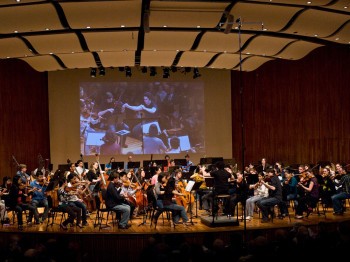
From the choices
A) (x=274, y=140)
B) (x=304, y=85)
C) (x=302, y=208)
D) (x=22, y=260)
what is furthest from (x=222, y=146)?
(x=22, y=260)

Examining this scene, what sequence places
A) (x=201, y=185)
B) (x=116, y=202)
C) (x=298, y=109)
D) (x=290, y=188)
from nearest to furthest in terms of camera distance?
1. (x=116, y=202)
2. (x=290, y=188)
3. (x=201, y=185)
4. (x=298, y=109)

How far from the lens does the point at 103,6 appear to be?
11.1 meters

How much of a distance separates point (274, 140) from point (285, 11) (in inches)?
431

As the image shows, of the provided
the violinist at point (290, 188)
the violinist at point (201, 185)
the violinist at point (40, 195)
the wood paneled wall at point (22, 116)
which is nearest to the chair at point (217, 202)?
the violinist at point (201, 185)

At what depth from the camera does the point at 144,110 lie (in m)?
22.5

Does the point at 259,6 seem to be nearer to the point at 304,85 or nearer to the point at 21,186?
the point at 21,186

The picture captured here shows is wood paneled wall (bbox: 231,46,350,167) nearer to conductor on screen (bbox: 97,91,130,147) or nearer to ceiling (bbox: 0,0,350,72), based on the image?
ceiling (bbox: 0,0,350,72)

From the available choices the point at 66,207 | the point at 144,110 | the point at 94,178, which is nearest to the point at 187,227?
the point at 66,207

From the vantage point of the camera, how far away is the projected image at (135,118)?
73.2ft

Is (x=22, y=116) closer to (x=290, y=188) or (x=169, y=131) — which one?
(x=169, y=131)

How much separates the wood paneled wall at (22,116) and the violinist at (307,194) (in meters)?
11.4

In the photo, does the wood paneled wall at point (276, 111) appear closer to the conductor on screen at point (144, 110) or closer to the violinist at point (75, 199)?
the conductor on screen at point (144, 110)

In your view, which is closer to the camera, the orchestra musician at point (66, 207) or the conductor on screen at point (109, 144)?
the orchestra musician at point (66, 207)

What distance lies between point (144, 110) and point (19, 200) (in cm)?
1088
